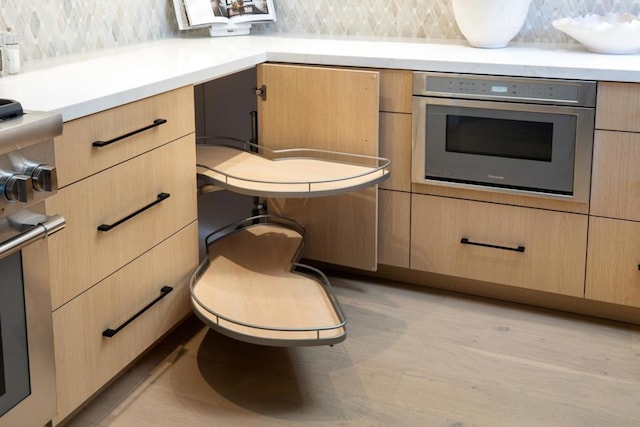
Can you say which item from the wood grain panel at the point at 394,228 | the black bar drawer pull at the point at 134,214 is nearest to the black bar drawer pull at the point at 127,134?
the black bar drawer pull at the point at 134,214

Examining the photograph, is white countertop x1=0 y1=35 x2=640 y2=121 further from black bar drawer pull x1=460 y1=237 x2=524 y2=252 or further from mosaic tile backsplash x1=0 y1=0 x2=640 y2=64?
black bar drawer pull x1=460 y1=237 x2=524 y2=252

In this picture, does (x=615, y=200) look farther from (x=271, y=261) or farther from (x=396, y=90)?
(x=271, y=261)

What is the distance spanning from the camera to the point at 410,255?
9.51 ft

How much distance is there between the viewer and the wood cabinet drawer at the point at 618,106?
2428 mm

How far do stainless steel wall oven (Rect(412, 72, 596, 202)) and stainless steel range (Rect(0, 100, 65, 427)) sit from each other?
1.36 meters

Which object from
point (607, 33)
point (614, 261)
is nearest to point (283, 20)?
point (607, 33)

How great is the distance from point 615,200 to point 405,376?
0.87m

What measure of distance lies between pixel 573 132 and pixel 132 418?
62.1 inches

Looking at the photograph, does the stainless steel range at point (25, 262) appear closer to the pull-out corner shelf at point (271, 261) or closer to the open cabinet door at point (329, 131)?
the pull-out corner shelf at point (271, 261)

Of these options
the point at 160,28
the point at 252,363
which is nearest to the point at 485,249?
the point at 252,363

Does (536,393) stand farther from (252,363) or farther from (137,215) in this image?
(137,215)

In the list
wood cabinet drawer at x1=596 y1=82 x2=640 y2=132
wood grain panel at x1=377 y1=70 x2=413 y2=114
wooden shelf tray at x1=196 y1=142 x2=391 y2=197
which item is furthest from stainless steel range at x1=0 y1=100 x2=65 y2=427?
wood cabinet drawer at x1=596 y1=82 x2=640 y2=132

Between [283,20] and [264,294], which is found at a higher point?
[283,20]

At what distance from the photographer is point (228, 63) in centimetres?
259
